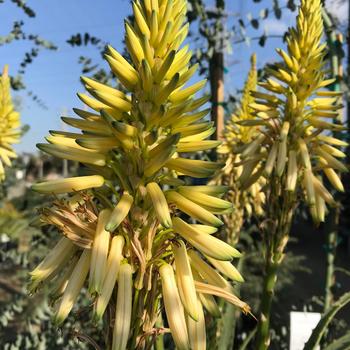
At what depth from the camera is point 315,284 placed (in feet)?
23.7

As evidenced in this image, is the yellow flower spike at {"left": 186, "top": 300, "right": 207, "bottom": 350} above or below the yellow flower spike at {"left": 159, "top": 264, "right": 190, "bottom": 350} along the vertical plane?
below

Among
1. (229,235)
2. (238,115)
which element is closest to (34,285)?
(229,235)

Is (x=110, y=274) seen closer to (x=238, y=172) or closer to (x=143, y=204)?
(x=143, y=204)

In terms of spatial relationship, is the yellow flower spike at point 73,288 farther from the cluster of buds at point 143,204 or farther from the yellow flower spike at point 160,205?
the yellow flower spike at point 160,205

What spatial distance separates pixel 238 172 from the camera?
2430 millimetres

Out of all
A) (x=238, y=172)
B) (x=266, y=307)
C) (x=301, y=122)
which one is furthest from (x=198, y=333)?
(x=238, y=172)

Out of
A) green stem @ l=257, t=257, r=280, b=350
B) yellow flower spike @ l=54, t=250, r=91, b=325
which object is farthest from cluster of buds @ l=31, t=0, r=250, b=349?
green stem @ l=257, t=257, r=280, b=350

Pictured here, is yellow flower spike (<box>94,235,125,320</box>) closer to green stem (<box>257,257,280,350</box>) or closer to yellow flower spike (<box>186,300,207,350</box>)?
yellow flower spike (<box>186,300,207,350</box>)

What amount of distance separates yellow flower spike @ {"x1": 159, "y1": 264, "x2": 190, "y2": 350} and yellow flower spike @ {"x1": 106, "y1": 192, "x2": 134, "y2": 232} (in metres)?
0.14

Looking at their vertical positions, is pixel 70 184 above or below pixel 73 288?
above

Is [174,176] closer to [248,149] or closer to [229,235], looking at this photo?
[248,149]

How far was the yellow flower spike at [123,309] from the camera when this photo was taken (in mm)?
817

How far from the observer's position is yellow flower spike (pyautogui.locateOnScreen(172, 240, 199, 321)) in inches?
34.0

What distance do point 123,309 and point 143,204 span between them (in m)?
0.22
